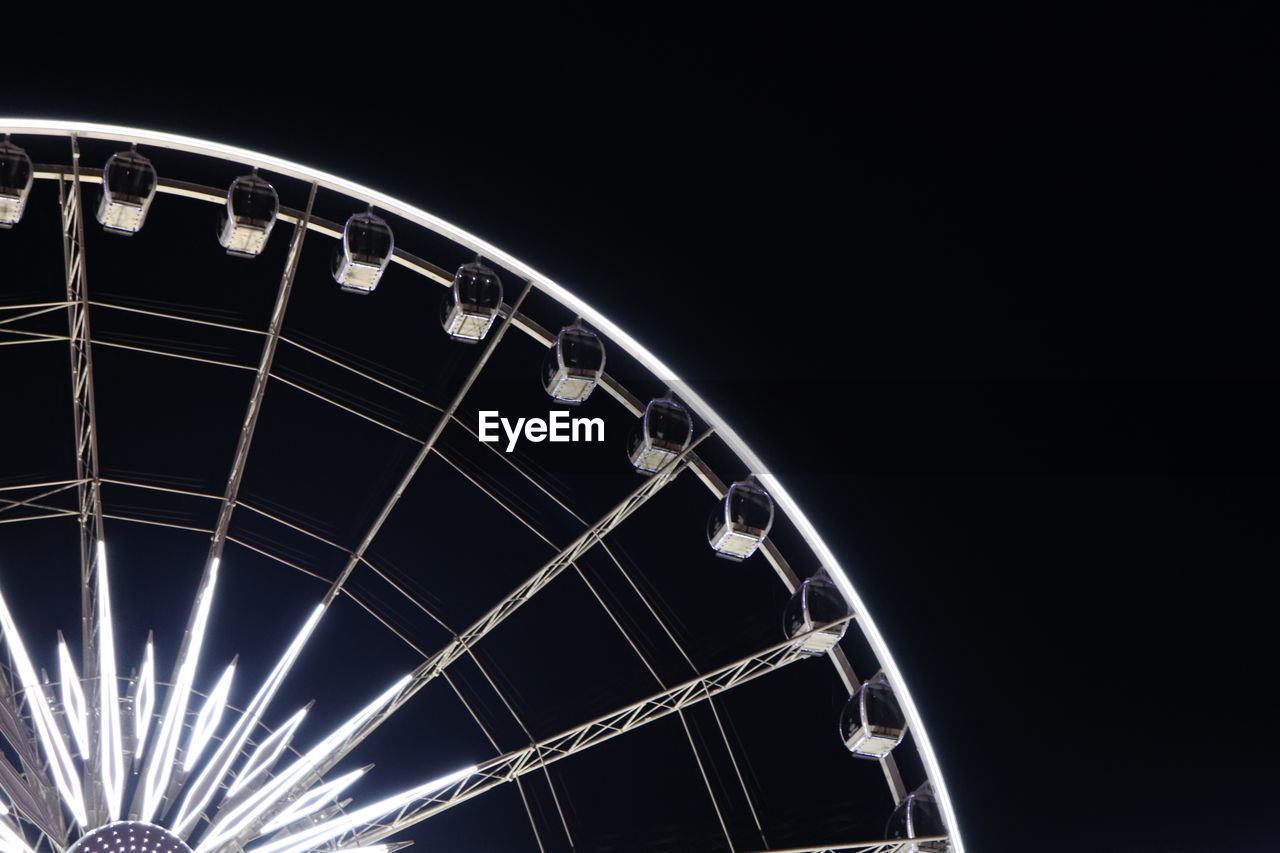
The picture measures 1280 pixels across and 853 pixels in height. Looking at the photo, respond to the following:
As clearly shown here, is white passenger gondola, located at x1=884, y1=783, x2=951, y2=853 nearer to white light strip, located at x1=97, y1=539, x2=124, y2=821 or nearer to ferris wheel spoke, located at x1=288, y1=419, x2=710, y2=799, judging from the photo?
ferris wheel spoke, located at x1=288, y1=419, x2=710, y2=799

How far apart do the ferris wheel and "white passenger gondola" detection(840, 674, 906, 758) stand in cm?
15

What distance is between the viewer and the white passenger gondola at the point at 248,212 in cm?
1481

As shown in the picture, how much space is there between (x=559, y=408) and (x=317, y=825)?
10643 mm

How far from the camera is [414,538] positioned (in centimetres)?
2408

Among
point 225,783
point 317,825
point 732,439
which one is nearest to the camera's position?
point 317,825

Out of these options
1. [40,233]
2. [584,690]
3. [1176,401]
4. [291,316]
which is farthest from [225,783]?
[1176,401]

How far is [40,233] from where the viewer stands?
868 inches

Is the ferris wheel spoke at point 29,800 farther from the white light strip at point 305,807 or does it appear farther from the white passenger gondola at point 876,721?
the white passenger gondola at point 876,721

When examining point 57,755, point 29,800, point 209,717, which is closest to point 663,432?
point 209,717

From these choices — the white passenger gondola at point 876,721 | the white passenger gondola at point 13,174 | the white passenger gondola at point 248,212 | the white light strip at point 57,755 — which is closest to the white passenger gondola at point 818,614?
the white passenger gondola at point 876,721

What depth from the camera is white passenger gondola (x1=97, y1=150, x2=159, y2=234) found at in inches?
573

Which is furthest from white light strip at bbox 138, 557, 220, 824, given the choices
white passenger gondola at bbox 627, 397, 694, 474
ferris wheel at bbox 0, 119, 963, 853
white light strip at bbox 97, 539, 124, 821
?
white passenger gondola at bbox 627, 397, 694, 474

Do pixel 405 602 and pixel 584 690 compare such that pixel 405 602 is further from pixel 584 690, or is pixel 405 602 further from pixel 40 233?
pixel 40 233

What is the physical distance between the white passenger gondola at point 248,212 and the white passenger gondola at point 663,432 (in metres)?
4.55
